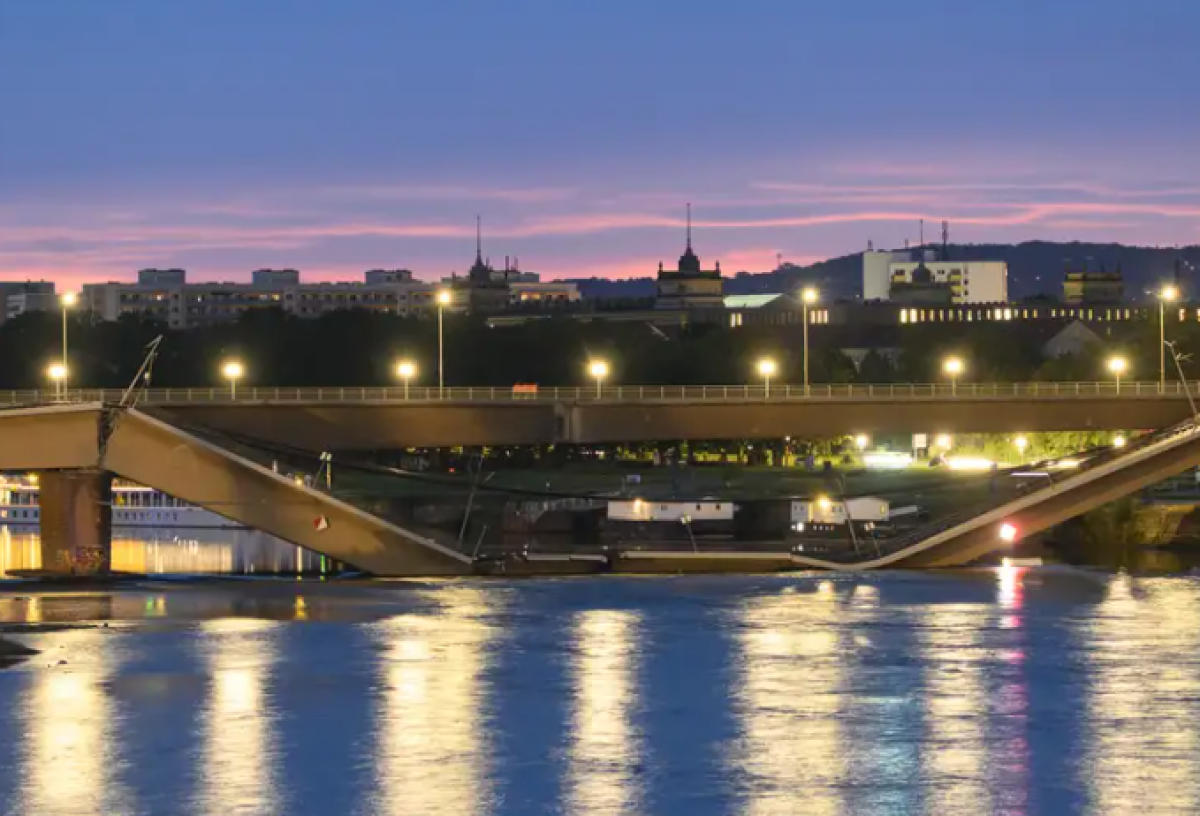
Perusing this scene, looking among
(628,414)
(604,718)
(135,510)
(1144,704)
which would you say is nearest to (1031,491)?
(628,414)

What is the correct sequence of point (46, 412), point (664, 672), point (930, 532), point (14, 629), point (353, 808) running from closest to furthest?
1. point (353, 808)
2. point (664, 672)
3. point (14, 629)
4. point (46, 412)
5. point (930, 532)

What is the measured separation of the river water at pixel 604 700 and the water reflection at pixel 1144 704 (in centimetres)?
15

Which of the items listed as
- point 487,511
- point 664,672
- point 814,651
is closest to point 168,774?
point 664,672

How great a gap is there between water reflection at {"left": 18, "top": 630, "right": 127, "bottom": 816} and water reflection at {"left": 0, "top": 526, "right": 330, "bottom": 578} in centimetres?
3550

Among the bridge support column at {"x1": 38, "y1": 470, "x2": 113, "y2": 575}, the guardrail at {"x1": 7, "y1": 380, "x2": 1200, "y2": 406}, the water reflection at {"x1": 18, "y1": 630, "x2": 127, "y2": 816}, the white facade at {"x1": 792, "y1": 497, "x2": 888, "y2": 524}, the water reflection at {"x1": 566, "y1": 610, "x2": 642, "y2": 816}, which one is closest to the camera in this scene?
the water reflection at {"x1": 18, "y1": 630, "x2": 127, "y2": 816}

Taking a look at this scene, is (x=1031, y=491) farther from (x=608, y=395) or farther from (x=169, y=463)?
(x=169, y=463)

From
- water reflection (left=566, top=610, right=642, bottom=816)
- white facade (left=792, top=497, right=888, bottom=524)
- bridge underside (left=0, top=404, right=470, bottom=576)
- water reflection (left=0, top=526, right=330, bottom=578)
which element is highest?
bridge underside (left=0, top=404, right=470, bottom=576)

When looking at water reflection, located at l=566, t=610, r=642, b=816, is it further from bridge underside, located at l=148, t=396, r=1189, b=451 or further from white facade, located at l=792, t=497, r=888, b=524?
white facade, located at l=792, t=497, r=888, b=524

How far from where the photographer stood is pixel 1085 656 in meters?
90.6

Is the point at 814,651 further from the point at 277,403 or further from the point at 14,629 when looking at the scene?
the point at 277,403

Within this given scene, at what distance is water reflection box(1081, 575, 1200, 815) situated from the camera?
67.2 meters

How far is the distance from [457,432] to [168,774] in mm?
57734

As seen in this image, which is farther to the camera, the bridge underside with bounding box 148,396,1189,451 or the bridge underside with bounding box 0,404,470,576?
the bridge underside with bounding box 148,396,1189,451

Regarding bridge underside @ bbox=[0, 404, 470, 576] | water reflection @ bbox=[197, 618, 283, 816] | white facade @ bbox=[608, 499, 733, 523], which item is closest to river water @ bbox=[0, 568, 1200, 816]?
water reflection @ bbox=[197, 618, 283, 816]
